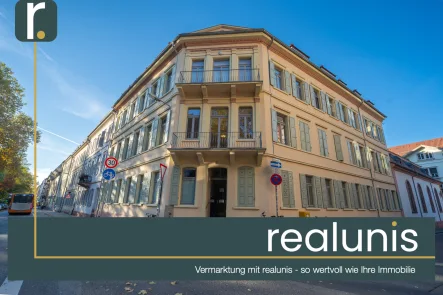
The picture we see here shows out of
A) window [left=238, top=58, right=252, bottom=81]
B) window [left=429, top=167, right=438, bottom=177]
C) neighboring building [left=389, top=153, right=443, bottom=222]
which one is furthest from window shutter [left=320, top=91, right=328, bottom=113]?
window [left=429, top=167, right=438, bottom=177]

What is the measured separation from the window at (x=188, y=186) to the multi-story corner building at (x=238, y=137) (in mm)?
50

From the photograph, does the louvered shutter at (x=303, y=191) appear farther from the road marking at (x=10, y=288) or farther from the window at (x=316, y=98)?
the road marking at (x=10, y=288)

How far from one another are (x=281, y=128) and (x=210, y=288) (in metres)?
10.2

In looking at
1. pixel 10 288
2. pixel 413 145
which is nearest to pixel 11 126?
pixel 10 288

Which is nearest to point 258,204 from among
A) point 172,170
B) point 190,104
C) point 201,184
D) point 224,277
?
point 201,184

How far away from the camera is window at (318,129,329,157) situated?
13.8 meters

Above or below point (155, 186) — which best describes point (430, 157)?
above

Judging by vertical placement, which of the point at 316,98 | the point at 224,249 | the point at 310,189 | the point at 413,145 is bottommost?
the point at 224,249

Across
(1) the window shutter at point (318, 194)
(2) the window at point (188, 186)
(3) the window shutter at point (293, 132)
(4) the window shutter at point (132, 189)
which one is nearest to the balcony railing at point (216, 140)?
(2) the window at point (188, 186)

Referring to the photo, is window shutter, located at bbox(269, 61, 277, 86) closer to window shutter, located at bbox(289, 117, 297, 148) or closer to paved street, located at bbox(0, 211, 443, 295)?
window shutter, located at bbox(289, 117, 297, 148)

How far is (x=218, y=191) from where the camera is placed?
1086 cm

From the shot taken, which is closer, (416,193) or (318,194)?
(318,194)

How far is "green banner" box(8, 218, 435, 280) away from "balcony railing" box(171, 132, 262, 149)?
7.20m

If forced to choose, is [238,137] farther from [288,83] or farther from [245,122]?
[288,83]
